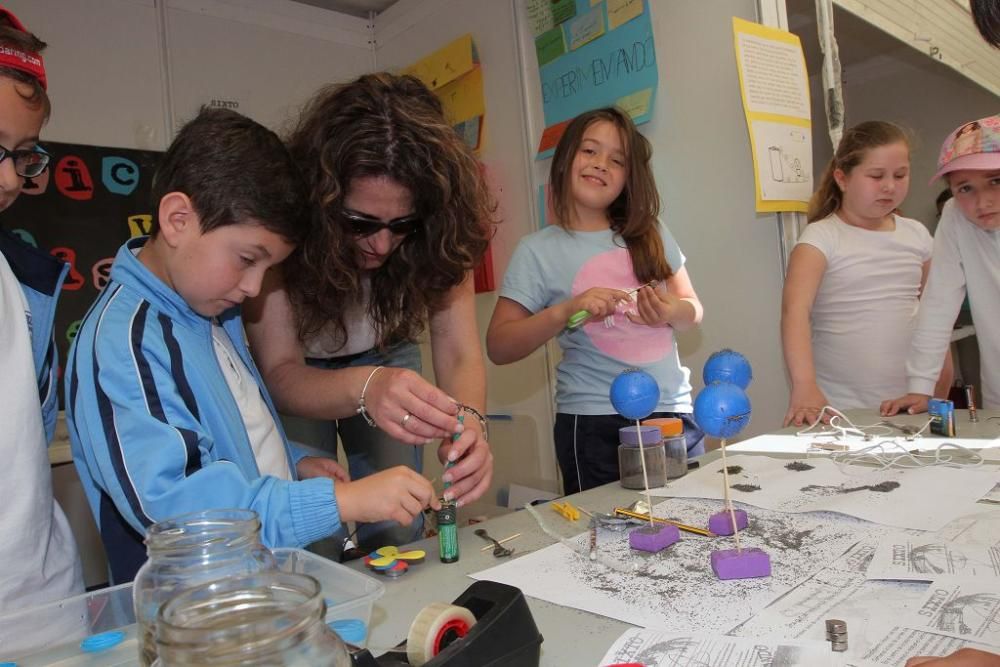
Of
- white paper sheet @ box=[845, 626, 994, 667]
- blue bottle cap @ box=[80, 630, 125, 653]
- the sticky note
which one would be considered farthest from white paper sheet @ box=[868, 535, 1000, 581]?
the sticky note

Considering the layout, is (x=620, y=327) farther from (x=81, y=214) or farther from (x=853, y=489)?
(x=81, y=214)

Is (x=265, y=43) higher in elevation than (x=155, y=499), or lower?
higher

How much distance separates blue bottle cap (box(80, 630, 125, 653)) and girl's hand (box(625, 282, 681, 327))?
1176 millimetres

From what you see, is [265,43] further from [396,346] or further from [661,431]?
[661,431]

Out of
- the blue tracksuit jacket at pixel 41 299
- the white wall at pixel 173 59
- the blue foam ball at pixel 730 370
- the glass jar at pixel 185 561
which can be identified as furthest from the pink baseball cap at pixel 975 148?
the white wall at pixel 173 59

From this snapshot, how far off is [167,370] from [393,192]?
0.45 meters

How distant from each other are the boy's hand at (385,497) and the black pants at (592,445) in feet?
2.41

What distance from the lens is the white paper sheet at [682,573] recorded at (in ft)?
2.24

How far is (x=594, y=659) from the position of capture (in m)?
0.60

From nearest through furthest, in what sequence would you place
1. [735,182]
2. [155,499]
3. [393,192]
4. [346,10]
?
[155,499]
[393,192]
[735,182]
[346,10]

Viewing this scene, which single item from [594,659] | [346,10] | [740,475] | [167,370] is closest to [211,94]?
[346,10]

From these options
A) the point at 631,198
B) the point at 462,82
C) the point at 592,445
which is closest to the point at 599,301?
the point at 592,445

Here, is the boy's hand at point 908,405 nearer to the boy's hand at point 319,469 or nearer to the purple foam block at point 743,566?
the purple foam block at point 743,566

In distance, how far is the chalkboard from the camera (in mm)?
2336
